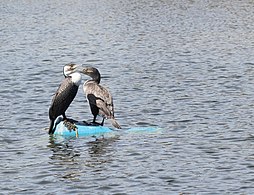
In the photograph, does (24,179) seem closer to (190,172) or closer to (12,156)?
(12,156)

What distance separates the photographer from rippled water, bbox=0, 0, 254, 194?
1419 centimetres

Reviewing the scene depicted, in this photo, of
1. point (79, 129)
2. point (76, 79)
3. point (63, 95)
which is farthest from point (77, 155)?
point (76, 79)

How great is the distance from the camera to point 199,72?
27656mm

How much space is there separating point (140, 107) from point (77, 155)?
5.38 m

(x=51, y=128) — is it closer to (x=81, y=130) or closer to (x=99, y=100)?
(x=81, y=130)

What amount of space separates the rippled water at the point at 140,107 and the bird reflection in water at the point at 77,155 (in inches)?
0.8

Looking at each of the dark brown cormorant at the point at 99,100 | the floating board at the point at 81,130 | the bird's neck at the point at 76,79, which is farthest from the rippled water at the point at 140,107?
the bird's neck at the point at 76,79

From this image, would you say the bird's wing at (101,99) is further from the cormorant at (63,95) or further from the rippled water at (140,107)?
the rippled water at (140,107)

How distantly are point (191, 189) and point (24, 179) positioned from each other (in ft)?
9.68

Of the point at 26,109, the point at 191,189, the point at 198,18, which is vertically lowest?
the point at 191,189

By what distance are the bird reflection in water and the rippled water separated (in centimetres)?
2

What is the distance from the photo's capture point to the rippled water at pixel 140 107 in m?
14.2

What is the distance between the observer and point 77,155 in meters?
16.1

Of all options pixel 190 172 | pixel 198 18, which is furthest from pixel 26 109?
pixel 198 18
